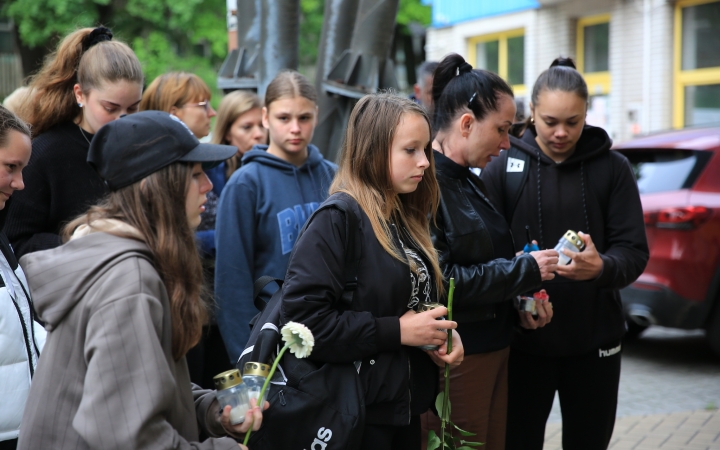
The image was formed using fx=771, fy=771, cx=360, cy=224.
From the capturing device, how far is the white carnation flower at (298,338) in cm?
222

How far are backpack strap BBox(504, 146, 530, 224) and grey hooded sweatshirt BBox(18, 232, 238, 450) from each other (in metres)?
2.02

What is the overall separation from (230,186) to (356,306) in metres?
1.48

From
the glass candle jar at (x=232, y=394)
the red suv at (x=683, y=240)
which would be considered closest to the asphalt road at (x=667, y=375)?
the red suv at (x=683, y=240)

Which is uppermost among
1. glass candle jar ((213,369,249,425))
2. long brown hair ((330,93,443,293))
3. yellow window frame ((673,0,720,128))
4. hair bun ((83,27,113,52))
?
yellow window frame ((673,0,720,128))

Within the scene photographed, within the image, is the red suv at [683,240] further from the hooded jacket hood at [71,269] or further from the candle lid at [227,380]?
the hooded jacket hood at [71,269]

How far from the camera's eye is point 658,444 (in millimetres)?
4805

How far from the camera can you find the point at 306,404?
2.30 metres

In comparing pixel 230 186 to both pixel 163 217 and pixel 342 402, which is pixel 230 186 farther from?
pixel 163 217

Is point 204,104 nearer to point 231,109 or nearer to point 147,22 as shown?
Result: point 231,109

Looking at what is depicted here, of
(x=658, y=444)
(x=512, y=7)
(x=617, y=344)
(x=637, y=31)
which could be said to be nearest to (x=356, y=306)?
(x=617, y=344)

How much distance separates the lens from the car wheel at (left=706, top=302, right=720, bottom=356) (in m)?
6.23

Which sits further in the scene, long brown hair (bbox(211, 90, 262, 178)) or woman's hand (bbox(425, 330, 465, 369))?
long brown hair (bbox(211, 90, 262, 178))

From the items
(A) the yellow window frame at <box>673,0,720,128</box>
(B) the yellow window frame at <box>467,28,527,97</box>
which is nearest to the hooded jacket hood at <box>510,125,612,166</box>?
(A) the yellow window frame at <box>673,0,720,128</box>

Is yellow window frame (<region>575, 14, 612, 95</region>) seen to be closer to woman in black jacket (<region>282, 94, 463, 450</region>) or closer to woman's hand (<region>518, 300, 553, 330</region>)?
woman's hand (<region>518, 300, 553, 330</region>)
